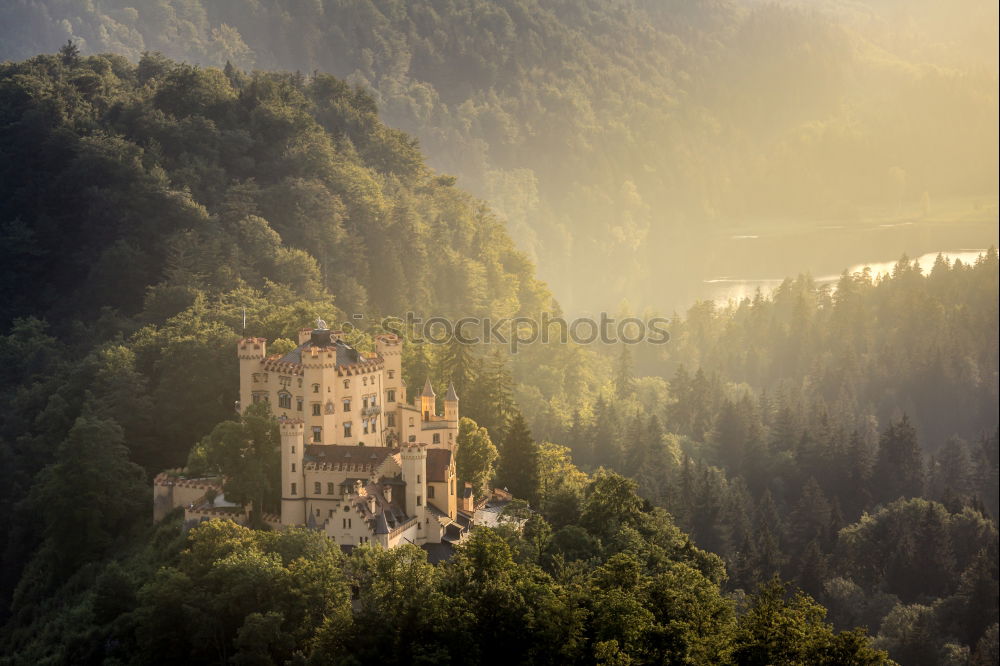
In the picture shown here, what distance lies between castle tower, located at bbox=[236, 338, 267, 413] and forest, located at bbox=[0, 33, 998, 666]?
335 centimetres

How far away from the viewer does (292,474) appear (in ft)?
223

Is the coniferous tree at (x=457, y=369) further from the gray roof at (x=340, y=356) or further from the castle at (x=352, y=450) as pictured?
the gray roof at (x=340, y=356)

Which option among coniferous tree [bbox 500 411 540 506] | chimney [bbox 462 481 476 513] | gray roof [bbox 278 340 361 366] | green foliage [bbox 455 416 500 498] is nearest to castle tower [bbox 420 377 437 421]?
green foliage [bbox 455 416 500 498]

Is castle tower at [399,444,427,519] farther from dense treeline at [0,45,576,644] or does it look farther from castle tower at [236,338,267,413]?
dense treeline at [0,45,576,644]

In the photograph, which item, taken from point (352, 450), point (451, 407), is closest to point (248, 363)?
point (352, 450)

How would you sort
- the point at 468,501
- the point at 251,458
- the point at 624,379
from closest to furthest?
the point at 251,458 → the point at 468,501 → the point at 624,379

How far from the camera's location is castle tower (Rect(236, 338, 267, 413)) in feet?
244

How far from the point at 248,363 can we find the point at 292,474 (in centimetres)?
860

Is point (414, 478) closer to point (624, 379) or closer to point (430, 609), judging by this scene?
point (430, 609)

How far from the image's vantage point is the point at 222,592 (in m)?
62.1

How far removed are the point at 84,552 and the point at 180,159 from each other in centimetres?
5203

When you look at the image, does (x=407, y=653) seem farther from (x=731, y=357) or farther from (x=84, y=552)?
(x=731, y=357)

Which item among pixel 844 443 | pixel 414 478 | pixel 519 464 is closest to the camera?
pixel 414 478

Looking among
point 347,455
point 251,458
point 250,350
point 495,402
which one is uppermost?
point 250,350
